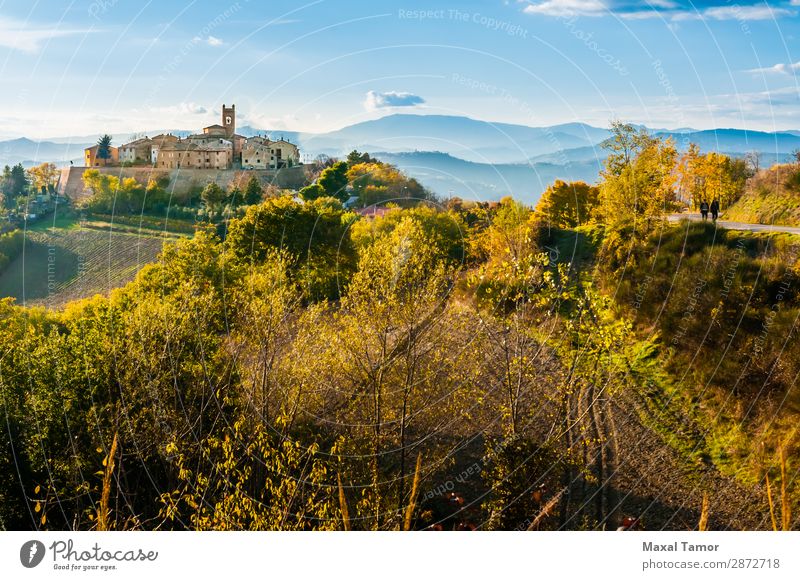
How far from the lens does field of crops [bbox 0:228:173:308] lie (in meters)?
13.2

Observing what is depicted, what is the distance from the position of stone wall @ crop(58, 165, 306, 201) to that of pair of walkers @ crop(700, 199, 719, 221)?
441 inches

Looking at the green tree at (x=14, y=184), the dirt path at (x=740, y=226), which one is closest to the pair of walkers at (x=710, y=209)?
the dirt path at (x=740, y=226)

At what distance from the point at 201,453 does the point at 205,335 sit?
2.37 m

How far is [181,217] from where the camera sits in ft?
68.4

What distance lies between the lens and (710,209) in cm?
1332

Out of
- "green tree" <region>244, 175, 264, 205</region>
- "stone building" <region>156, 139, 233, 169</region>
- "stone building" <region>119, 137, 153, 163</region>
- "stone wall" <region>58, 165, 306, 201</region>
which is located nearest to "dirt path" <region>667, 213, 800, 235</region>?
"stone building" <region>156, 139, 233, 169</region>

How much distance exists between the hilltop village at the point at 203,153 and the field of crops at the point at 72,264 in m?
2.01

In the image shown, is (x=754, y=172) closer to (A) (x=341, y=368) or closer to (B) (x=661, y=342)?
(B) (x=661, y=342)

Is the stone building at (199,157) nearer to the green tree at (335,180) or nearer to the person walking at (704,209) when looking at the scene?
the green tree at (335,180)

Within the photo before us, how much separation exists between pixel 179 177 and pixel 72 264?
517 cm

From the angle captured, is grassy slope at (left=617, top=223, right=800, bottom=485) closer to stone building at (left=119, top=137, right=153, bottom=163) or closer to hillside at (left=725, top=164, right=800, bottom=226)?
hillside at (left=725, top=164, right=800, bottom=226)

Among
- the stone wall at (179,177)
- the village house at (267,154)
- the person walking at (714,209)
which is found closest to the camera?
the person walking at (714,209)

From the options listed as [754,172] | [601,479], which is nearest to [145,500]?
[601,479]

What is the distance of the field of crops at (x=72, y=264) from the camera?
1324 centimetres
